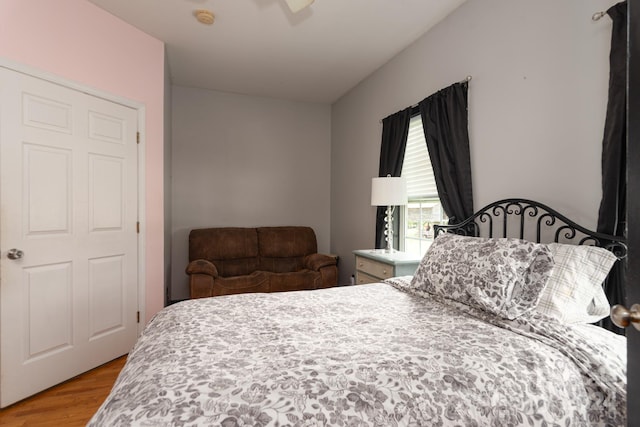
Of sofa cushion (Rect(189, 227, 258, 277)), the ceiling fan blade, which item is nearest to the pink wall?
sofa cushion (Rect(189, 227, 258, 277))

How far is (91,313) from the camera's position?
255cm

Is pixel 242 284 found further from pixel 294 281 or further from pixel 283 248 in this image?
pixel 283 248

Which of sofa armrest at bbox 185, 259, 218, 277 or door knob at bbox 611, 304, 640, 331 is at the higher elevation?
door knob at bbox 611, 304, 640, 331

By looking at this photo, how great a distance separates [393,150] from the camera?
3301 millimetres

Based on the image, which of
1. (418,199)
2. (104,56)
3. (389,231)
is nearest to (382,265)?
(389,231)

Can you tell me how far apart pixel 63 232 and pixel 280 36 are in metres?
2.37

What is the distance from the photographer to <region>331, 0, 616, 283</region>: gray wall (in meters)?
1.69

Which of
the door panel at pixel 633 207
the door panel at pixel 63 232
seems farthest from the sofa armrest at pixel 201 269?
the door panel at pixel 633 207

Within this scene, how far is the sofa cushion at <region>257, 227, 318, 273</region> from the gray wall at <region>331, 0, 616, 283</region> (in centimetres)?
223

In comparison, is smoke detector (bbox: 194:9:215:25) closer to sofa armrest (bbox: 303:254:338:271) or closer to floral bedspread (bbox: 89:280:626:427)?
floral bedspread (bbox: 89:280:626:427)

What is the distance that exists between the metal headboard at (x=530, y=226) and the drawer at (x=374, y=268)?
0.55 metres

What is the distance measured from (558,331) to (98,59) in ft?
11.1

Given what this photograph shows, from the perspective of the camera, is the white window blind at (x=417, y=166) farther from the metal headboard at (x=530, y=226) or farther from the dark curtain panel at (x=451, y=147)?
the metal headboard at (x=530, y=226)

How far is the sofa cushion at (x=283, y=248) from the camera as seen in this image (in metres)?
4.30
